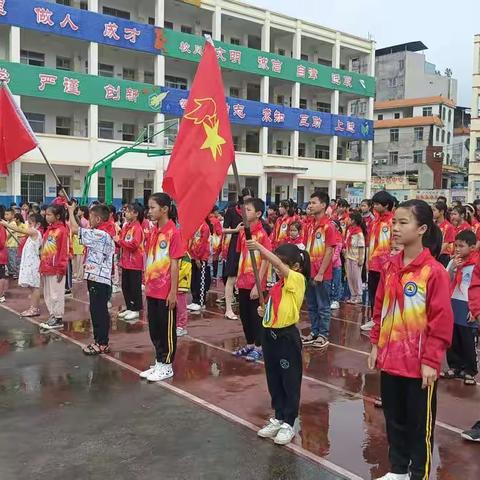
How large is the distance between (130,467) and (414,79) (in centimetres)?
5308

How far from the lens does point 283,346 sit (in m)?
4.25

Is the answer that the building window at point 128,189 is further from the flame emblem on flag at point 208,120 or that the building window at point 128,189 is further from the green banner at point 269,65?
the flame emblem on flag at point 208,120

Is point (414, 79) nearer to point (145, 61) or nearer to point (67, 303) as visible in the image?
point (145, 61)

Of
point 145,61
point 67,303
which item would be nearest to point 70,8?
point 145,61

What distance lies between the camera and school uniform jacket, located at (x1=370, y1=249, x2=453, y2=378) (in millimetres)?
3207

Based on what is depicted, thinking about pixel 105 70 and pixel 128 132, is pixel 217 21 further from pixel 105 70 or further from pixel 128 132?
pixel 128 132

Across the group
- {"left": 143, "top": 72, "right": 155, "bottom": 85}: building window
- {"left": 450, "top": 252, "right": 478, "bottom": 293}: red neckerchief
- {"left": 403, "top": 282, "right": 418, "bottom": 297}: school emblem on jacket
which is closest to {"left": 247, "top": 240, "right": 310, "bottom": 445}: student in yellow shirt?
{"left": 403, "top": 282, "right": 418, "bottom": 297}: school emblem on jacket

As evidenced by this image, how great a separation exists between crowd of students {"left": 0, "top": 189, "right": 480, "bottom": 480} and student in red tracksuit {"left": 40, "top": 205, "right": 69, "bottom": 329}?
0.04 feet

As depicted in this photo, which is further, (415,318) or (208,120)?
(208,120)

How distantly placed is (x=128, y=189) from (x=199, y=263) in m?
21.2

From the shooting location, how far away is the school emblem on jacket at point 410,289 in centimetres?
332

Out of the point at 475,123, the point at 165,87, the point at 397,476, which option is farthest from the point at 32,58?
the point at 475,123

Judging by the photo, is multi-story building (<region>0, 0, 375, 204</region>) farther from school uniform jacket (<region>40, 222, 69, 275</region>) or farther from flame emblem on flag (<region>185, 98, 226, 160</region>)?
flame emblem on flag (<region>185, 98, 226, 160</region>)

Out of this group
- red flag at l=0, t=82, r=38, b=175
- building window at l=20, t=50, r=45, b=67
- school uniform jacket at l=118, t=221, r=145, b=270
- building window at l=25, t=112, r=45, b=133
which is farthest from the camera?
building window at l=25, t=112, r=45, b=133
